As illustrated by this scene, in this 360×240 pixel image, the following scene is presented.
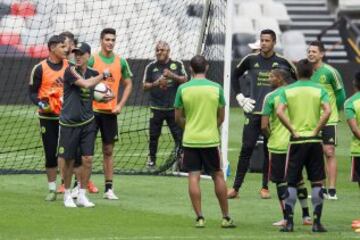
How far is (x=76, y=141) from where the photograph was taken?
16.0 m

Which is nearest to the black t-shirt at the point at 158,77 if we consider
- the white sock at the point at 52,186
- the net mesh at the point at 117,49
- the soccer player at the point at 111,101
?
the net mesh at the point at 117,49

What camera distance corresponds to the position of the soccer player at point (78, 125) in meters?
15.9

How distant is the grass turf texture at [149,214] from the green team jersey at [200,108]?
0.97m

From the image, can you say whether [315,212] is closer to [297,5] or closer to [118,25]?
[118,25]

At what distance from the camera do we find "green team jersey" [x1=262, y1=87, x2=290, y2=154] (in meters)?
14.6

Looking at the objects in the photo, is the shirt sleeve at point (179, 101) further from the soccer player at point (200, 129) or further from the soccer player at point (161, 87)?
the soccer player at point (161, 87)

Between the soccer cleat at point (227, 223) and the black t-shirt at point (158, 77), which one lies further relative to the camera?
the black t-shirt at point (158, 77)

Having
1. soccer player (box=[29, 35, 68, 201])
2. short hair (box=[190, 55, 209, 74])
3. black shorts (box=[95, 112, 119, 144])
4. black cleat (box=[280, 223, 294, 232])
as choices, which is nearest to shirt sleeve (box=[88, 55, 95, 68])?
soccer player (box=[29, 35, 68, 201])

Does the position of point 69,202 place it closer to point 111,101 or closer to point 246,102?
point 111,101

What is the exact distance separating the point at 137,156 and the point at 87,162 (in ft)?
22.5

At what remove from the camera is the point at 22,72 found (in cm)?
3172

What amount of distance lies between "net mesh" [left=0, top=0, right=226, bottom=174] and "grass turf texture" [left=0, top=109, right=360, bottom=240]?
7.09ft

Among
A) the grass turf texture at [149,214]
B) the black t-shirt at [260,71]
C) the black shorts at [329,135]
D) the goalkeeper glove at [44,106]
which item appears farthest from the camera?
the black shorts at [329,135]

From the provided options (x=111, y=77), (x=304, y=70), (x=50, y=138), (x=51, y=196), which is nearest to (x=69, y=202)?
(x=51, y=196)
